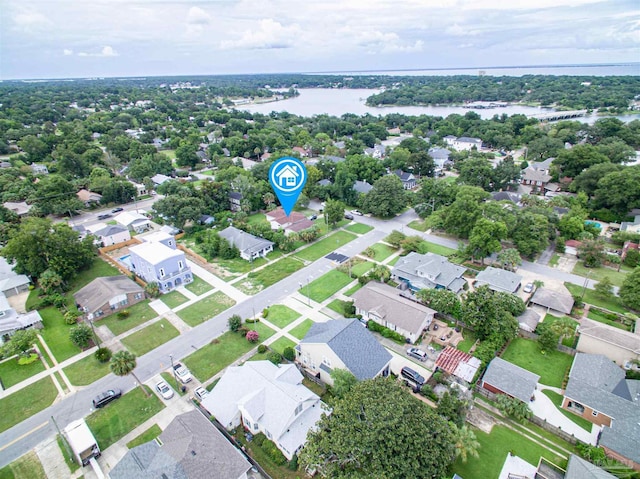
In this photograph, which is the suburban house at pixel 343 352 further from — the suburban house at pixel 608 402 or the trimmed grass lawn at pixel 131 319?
the trimmed grass lawn at pixel 131 319

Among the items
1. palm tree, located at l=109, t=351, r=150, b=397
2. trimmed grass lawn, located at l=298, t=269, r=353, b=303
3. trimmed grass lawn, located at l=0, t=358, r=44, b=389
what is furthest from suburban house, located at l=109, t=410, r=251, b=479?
trimmed grass lawn, located at l=298, t=269, r=353, b=303

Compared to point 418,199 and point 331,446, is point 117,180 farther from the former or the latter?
A: point 331,446

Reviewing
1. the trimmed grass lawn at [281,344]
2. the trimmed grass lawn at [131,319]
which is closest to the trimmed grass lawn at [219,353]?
the trimmed grass lawn at [281,344]

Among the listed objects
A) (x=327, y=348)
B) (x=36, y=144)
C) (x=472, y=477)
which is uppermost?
(x=36, y=144)

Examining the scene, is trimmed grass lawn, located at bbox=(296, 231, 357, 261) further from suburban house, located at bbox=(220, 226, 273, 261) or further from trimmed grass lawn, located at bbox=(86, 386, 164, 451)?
trimmed grass lawn, located at bbox=(86, 386, 164, 451)

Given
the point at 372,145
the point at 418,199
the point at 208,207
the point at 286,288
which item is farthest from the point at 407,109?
the point at 286,288

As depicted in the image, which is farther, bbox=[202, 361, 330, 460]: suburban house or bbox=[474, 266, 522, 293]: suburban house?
bbox=[474, 266, 522, 293]: suburban house
